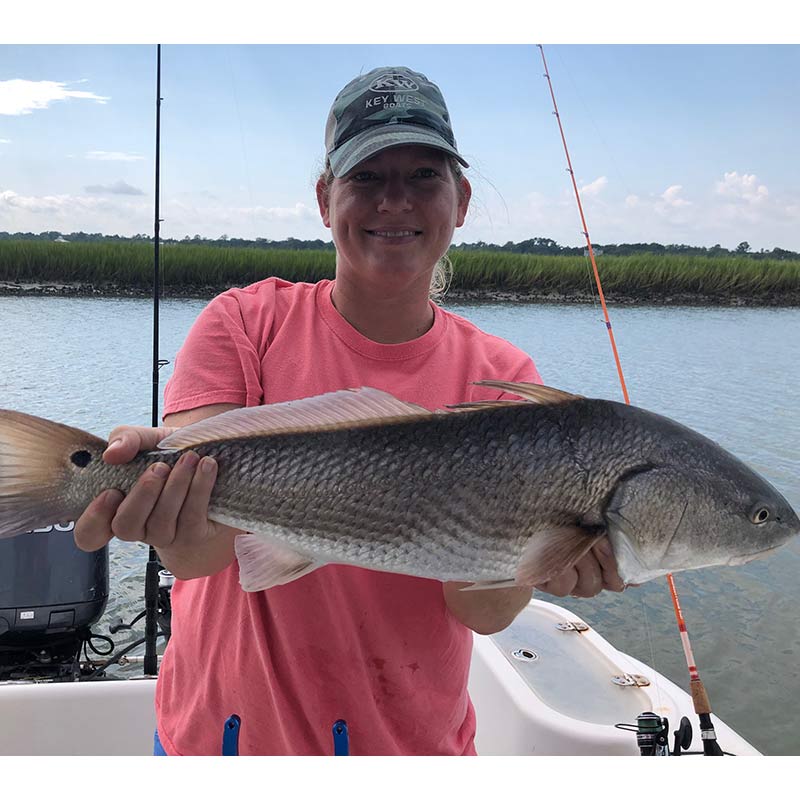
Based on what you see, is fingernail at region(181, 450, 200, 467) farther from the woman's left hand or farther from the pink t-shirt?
the woman's left hand

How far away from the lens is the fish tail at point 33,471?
1.43m

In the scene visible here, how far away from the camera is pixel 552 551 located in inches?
58.7

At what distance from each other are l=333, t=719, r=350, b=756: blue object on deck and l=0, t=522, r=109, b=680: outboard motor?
2022 millimetres

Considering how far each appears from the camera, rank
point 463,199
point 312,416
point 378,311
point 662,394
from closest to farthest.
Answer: point 312,416
point 378,311
point 463,199
point 662,394

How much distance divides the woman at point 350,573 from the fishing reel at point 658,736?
101cm

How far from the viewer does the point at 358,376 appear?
1.77 meters

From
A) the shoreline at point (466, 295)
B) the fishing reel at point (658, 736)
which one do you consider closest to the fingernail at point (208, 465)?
the fishing reel at point (658, 736)

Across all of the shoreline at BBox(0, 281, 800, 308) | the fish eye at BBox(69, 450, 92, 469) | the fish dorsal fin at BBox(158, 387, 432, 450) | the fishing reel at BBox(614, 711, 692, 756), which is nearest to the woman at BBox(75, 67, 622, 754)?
the fish dorsal fin at BBox(158, 387, 432, 450)

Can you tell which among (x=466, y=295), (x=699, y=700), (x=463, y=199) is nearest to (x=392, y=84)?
(x=463, y=199)

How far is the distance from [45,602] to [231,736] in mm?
1994

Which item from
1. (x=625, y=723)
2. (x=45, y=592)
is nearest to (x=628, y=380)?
(x=625, y=723)

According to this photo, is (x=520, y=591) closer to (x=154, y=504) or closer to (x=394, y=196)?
(x=154, y=504)

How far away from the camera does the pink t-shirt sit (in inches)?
64.7

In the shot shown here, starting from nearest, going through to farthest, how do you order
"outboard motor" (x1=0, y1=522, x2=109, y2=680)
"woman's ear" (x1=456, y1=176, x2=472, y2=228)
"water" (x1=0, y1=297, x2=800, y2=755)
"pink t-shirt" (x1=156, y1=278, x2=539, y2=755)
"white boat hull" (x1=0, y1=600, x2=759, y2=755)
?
"pink t-shirt" (x1=156, y1=278, x2=539, y2=755) → "woman's ear" (x1=456, y1=176, x2=472, y2=228) → "white boat hull" (x1=0, y1=600, x2=759, y2=755) → "outboard motor" (x1=0, y1=522, x2=109, y2=680) → "water" (x1=0, y1=297, x2=800, y2=755)
